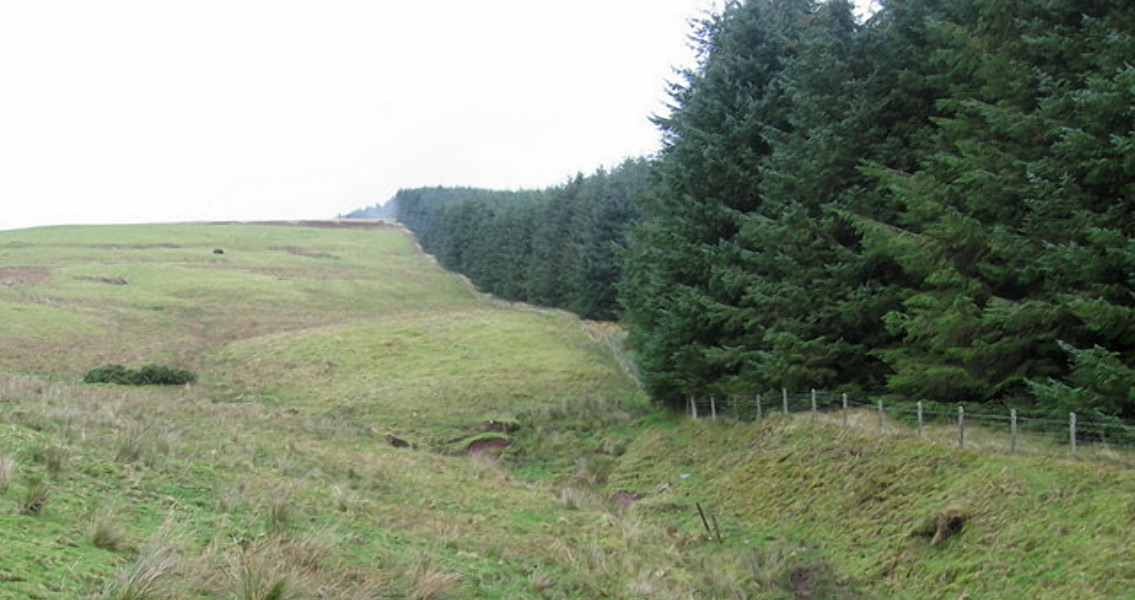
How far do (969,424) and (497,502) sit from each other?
10316mm

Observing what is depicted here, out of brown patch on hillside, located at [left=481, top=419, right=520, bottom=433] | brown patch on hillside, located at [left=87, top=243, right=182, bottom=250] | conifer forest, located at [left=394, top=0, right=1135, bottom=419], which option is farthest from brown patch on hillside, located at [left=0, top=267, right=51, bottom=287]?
conifer forest, located at [left=394, top=0, right=1135, bottom=419]

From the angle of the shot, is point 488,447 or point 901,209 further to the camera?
point 488,447

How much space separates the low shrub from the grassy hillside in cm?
99

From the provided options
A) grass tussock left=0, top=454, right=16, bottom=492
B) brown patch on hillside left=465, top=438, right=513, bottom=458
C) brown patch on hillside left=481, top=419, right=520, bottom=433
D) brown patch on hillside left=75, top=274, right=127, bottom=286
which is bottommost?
brown patch on hillside left=465, top=438, right=513, bottom=458

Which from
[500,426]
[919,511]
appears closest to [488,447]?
[500,426]

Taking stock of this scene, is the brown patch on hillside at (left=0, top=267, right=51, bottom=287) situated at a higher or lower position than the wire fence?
higher

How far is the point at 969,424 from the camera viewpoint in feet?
56.3

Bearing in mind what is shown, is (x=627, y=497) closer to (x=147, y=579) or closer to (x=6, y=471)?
(x=6, y=471)

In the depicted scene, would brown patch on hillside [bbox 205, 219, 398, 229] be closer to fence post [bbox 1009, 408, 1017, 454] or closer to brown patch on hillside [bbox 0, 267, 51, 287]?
brown patch on hillside [bbox 0, 267, 51, 287]

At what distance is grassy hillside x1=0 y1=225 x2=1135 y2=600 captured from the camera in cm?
831

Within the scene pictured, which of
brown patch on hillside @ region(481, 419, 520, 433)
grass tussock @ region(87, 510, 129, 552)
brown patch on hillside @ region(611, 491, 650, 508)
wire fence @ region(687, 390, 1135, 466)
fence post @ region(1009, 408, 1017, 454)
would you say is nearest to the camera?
grass tussock @ region(87, 510, 129, 552)

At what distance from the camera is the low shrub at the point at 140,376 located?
3269 cm

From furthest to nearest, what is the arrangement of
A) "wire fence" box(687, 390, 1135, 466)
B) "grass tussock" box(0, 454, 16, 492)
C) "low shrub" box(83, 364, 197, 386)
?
"low shrub" box(83, 364, 197, 386) → "wire fence" box(687, 390, 1135, 466) → "grass tussock" box(0, 454, 16, 492)

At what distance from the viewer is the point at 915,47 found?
20.8 m
